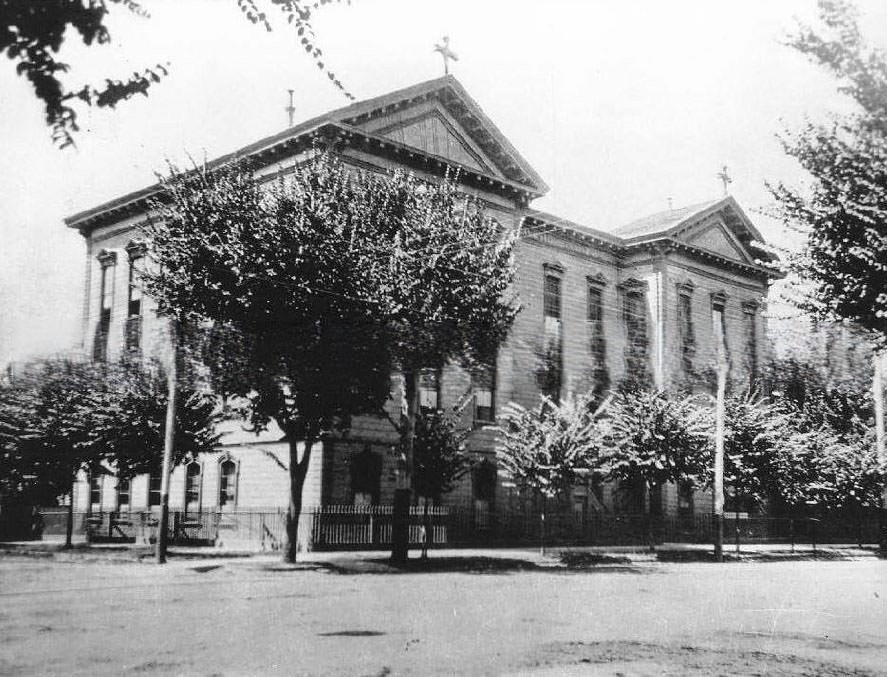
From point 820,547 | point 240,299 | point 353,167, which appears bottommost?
point 820,547

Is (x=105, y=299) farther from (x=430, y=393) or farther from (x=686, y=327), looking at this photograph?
(x=686, y=327)

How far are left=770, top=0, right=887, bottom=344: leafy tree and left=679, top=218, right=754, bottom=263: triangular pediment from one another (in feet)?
98.0

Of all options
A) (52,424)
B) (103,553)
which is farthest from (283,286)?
(103,553)

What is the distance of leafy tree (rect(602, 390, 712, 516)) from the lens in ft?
102

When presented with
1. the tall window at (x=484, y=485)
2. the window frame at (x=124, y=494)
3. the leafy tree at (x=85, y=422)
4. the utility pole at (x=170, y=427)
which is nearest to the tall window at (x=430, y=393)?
the tall window at (x=484, y=485)

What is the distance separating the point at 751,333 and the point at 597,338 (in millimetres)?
11114

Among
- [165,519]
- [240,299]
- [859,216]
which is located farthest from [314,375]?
[859,216]

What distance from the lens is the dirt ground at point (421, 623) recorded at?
977 centimetres

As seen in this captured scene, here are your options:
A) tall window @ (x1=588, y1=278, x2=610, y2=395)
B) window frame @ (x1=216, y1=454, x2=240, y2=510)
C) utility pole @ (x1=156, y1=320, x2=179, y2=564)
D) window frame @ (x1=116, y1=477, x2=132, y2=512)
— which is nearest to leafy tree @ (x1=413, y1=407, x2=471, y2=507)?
window frame @ (x1=216, y1=454, x2=240, y2=510)

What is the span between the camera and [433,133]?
32719 millimetres

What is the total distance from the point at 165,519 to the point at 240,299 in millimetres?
6020

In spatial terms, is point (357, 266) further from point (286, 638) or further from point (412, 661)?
point (412, 661)

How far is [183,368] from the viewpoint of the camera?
23.8 m

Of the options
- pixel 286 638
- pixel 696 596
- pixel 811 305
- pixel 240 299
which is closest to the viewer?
A: pixel 286 638
